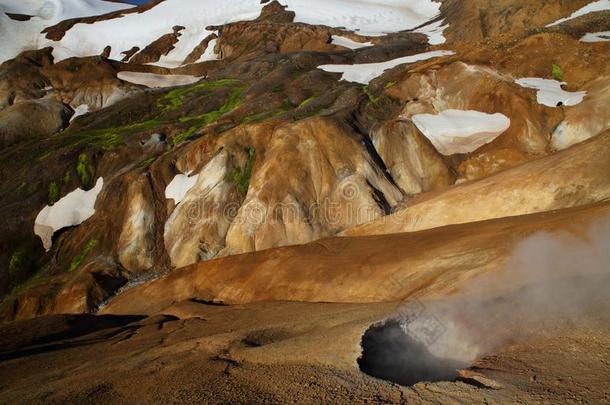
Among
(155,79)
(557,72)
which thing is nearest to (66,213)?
(155,79)

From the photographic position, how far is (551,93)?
104 ft

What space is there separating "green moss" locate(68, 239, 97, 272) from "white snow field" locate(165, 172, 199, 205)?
20.3 feet

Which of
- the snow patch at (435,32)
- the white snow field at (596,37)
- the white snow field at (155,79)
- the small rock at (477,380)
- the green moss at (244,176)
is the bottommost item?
the green moss at (244,176)

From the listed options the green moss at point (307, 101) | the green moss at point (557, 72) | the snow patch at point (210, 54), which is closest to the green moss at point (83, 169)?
the green moss at point (307, 101)

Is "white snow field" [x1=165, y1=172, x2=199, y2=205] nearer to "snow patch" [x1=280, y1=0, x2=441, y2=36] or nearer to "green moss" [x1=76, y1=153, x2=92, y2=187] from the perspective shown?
"green moss" [x1=76, y1=153, x2=92, y2=187]

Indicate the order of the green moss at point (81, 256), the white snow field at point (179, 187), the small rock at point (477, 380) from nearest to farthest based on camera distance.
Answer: the small rock at point (477, 380) < the green moss at point (81, 256) < the white snow field at point (179, 187)

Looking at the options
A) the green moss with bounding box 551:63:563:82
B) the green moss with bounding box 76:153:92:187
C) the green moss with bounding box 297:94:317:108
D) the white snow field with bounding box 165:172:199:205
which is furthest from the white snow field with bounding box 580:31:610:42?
the green moss with bounding box 76:153:92:187

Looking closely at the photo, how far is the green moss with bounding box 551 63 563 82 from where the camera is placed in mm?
33891

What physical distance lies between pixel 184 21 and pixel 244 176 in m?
77.2

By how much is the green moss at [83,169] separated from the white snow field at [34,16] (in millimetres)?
67437

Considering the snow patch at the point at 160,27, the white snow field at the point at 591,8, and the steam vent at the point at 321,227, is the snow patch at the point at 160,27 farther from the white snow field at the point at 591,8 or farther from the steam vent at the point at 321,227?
the white snow field at the point at 591,8

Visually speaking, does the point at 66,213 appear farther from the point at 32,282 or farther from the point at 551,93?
the point at 551,93

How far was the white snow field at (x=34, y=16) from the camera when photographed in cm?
9044

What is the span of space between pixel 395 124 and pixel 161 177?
18.7m
